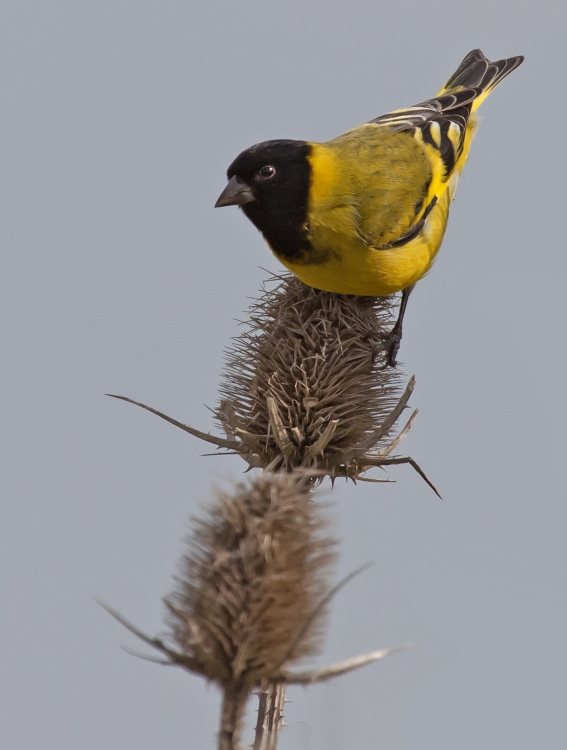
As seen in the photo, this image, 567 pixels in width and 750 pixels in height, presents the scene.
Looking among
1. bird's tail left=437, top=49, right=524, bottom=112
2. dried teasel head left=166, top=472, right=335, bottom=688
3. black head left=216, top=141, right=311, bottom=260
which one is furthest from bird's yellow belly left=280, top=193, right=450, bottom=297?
dried teasel head left=166, top=472, right=335, bottom=688

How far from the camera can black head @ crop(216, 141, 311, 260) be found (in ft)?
17.0

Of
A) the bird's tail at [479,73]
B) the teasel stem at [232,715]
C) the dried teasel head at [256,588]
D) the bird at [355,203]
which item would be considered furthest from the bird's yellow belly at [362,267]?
the teasel stem at [232,715]

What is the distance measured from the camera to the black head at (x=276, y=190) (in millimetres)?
5180

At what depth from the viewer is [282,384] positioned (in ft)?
14.3

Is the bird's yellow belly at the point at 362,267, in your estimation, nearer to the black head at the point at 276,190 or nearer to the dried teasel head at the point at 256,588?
the black head at the point at 276,190

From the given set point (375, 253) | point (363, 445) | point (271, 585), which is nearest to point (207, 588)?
point (271, 585)

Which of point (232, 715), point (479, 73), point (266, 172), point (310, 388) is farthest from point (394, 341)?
point (479, 73)

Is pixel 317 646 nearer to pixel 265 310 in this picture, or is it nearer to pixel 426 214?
pixel 265 310

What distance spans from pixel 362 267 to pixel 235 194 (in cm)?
79

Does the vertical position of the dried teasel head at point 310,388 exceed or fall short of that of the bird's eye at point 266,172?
it falls short

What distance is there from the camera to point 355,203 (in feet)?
18.0

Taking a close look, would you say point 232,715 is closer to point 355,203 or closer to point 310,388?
point 310,388

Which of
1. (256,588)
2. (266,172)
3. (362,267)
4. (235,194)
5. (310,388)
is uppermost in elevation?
(266,172)

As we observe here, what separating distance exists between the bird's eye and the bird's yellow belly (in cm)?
42
